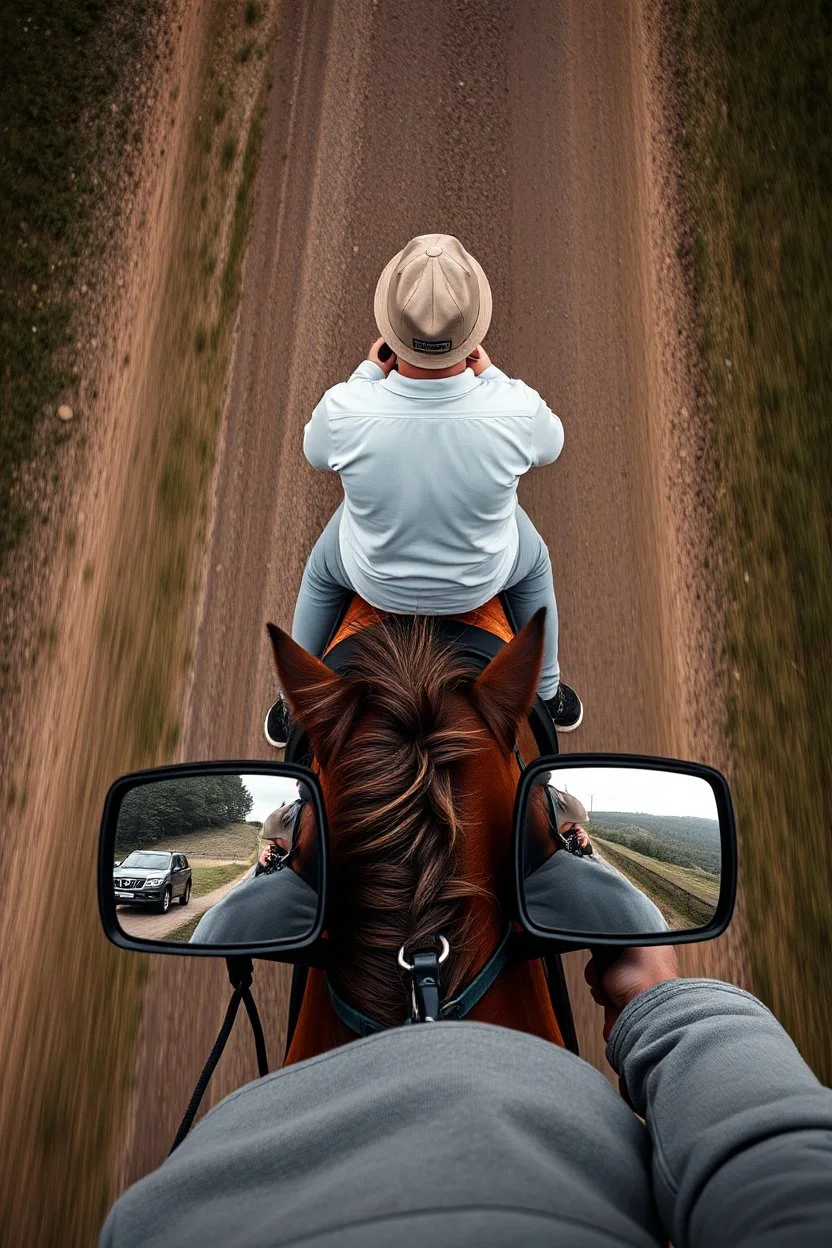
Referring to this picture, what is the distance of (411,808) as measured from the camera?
1.26 metres

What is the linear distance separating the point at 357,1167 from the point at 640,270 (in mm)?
4266

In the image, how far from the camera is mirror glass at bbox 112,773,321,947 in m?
1.38

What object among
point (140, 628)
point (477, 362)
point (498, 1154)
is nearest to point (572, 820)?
point (498, 1154)

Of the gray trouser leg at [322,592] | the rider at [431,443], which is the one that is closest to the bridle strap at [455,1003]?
the rider at [431,443]

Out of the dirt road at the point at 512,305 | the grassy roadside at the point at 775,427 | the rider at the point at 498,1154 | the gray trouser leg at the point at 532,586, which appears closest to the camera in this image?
the rider at the point at 498,1154

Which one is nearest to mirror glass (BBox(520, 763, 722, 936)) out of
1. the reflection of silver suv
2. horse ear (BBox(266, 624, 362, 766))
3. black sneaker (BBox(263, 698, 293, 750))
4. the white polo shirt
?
horse ear (BBox(266, 624, 362, 766))

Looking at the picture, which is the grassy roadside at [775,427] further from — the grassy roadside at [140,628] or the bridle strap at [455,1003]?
the grassy roadside at [140,628]

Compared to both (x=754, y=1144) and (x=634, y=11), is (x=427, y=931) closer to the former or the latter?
(x=754, y=1144)

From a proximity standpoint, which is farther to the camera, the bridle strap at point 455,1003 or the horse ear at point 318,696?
the horse ear at point 318,696

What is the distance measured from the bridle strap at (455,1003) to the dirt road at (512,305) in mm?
1756

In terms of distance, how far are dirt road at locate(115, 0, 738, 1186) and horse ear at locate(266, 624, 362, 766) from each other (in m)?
1.94

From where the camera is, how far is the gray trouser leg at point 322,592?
2.57 m

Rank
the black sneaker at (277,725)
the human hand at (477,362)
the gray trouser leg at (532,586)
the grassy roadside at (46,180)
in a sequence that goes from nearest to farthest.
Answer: the human hand at (477,362)
the gray trouser leg at (532,586)
the black sneaker at (277,725)
the grassy roadside at (46,180)

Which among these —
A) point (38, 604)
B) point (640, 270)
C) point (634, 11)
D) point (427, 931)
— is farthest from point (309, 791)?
point (634, 11)
